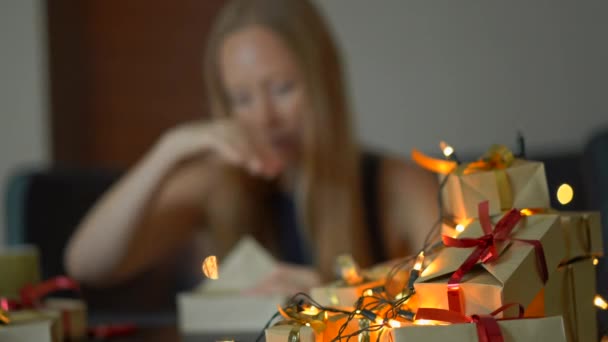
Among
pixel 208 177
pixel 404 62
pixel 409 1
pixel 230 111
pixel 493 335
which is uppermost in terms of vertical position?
pixel 409 1

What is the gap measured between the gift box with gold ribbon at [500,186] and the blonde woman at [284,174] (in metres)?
0.77

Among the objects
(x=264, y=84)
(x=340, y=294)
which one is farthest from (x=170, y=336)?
(x=264, y=84)

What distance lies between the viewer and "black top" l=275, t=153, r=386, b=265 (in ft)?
5.29

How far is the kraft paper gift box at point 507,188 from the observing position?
57cm

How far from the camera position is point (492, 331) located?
47 centimetres

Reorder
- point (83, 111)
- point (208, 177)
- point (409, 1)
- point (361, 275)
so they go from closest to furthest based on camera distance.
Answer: point (361, 275), point (208, 177), point (409, 1), point (83, 111)

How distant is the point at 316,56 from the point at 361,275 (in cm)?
86

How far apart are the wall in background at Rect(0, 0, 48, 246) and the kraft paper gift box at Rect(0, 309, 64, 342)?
1.84 m

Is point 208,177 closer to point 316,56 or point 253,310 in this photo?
point 316,56

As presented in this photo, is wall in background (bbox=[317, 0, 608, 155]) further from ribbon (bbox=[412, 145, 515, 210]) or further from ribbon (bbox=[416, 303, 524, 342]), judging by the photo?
ribbon (bbox=[416, 303, 524, 342])

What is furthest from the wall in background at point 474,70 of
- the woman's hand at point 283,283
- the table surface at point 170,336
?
the table surface at point 170,336

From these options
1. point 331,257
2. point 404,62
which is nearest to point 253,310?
point 331,257

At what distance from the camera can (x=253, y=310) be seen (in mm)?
900

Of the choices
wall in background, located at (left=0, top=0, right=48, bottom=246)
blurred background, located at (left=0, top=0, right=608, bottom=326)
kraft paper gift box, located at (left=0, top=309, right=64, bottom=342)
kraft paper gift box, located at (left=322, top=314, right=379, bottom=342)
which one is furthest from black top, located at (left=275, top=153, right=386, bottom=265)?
wall in background, located at (left=0, top=0, right=48, bottom=246)
